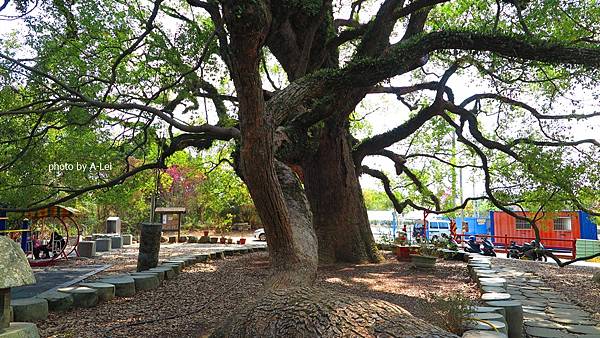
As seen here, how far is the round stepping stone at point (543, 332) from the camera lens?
184 inches

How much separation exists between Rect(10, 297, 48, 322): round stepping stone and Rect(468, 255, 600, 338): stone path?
491 cm

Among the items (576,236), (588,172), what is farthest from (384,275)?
(576,236)

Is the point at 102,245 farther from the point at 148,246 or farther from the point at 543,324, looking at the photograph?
the point at 543,324

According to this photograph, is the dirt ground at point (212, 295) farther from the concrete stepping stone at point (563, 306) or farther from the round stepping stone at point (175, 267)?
the concrete stepping stone at point (563, 306)

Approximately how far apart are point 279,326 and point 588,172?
715cm

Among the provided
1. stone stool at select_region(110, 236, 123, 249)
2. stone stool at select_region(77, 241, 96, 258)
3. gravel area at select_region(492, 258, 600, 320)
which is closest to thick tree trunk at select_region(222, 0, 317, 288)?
gravel area at select_region(492, 258, 600, 320)

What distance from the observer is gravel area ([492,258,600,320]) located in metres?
6.41

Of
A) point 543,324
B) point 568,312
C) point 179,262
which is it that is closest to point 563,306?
point 568,312

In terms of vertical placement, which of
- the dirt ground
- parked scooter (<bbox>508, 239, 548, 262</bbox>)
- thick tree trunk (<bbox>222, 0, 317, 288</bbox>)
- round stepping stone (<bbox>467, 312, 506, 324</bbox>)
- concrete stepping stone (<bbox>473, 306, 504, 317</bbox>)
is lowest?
parked scooter (<bbox>508, 239, 548, 262</bbox>)

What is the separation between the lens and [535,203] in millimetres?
8453

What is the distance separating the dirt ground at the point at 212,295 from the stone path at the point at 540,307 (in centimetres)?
43

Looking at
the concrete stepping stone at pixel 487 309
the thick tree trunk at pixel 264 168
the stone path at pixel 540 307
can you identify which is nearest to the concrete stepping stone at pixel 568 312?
the stone path at pixel 540 307

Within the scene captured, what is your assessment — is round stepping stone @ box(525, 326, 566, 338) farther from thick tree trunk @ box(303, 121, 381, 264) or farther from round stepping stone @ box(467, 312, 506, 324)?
thick tree trunk @ box(303, 121, 381, 264)

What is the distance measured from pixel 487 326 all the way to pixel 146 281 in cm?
519
